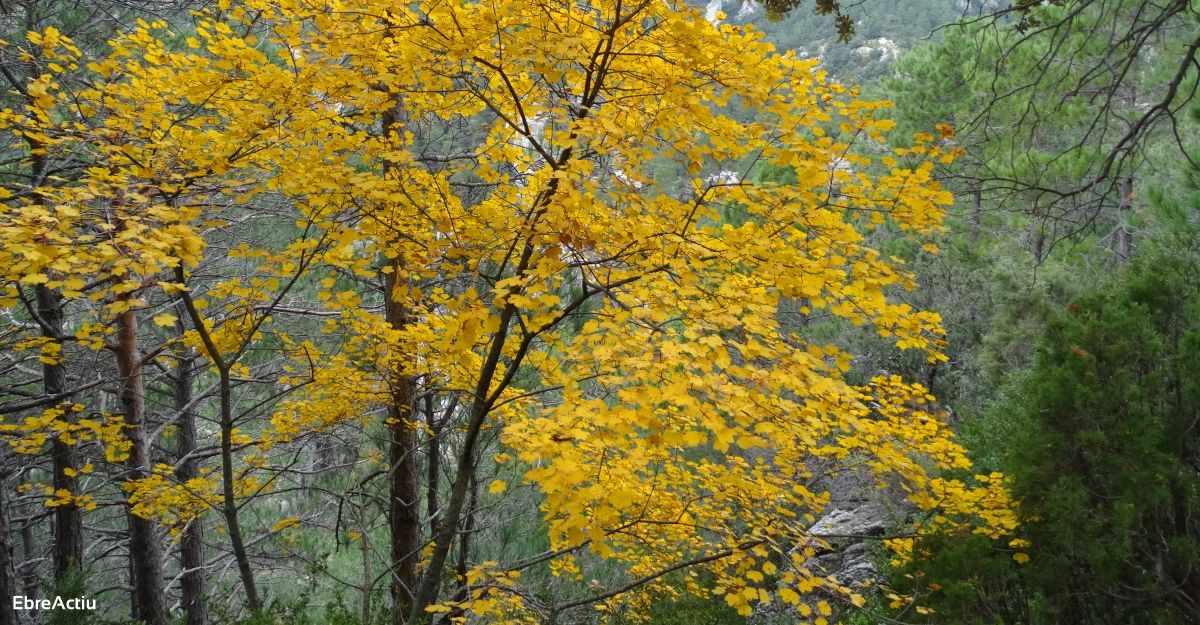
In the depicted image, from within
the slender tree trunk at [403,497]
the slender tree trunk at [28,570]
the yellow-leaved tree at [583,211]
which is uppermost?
the yellow-leaved tree at [583,211]

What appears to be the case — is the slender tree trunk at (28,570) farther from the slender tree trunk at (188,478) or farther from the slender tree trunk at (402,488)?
the slender tree trunk at (402,488)

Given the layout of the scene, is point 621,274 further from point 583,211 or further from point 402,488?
point 402,488

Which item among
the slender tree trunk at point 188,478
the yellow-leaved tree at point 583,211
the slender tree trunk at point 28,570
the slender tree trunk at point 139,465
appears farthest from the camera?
the slender tree trunk at point 188,478

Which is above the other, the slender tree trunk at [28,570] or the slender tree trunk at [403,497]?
the slender tree trunk at [403,497]

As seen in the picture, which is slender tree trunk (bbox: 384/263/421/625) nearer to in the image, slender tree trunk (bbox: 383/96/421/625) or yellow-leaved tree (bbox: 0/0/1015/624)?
slender tree trunk (bbox: 383/96/421/625)

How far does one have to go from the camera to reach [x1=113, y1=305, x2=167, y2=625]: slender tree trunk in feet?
19.5

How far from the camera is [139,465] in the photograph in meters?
6.13

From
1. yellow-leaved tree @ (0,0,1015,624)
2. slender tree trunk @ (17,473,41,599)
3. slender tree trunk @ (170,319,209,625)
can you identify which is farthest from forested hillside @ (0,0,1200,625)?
slender tree trunk @ (170,319,209,625)

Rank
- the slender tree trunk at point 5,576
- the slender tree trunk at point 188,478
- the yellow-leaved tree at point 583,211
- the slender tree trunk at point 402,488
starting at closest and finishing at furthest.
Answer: the yellow-leaved tree at point 583,211, the slender tree trunk at point 5,576, the slender tree trunk at point 402,488, the slender tree trunk at point 188,478

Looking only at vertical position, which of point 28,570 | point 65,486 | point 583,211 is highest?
point 583,211

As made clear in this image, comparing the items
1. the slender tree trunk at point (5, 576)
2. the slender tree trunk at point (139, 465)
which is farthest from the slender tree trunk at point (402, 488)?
the slender tree trunk at point (139, 465)

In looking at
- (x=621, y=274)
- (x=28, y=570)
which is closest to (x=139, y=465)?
(x=28, y=570)

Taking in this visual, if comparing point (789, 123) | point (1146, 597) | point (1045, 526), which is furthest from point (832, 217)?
point (1146, 597)

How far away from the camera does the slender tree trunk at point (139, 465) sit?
19.5 feet
